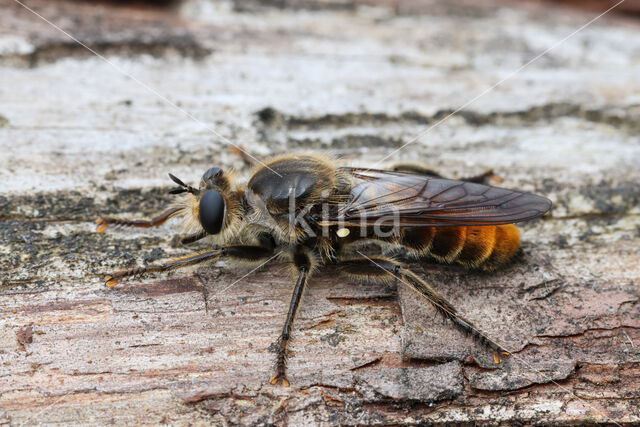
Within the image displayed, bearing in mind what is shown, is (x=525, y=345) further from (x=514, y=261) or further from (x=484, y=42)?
(x=484, y=42)

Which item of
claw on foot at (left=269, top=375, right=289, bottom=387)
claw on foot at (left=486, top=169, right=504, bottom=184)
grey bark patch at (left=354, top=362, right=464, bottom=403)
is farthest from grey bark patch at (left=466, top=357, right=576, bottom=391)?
claw on foot at (left=486, top=169, right=504, bottom=184)

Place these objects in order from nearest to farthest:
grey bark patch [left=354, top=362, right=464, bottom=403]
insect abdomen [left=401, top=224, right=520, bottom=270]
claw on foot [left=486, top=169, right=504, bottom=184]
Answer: grey bark patch [left=354, top=362, right=464, bottom=403], insect abdomen [left=401, top=224, right=520, bottom=270], claw on foot [left=486, top=169, right=504, bottom=184]

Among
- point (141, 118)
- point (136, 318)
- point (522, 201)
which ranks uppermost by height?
point (141, 118)

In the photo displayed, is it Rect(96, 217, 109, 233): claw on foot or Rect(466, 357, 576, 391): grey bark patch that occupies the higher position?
Rect(96, 217, 109, 233): claw on foot

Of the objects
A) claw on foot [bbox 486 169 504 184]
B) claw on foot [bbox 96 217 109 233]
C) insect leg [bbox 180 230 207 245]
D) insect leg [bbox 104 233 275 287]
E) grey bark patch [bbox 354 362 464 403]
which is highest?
claw on foot [bbox 486 169 504 184]

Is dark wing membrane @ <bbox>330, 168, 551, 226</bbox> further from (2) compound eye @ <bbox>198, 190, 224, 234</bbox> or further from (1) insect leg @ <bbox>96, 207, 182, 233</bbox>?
(1) insect leg @ <bbox>96, 207, 182, 233</bbox>

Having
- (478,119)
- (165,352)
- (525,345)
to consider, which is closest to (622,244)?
(525,345)

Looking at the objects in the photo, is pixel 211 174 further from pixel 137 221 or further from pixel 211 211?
pixel 137 221
